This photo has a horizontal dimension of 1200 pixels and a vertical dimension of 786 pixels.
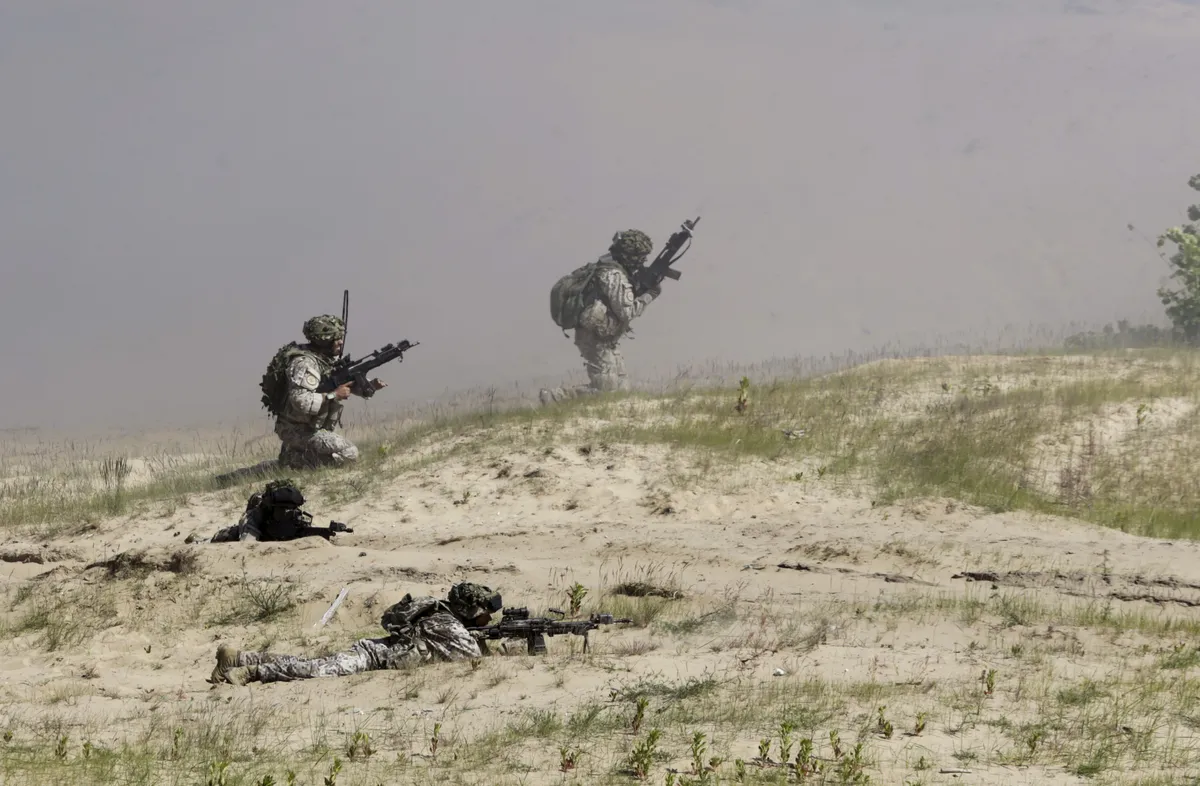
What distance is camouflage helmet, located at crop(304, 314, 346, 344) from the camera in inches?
627

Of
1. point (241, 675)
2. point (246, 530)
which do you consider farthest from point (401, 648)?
point (246, 530)

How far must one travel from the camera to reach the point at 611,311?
21.6m

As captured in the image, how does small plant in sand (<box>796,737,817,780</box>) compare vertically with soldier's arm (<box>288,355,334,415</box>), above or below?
below

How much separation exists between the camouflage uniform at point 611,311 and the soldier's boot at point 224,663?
12512 mm

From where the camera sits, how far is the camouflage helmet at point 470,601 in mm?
9125

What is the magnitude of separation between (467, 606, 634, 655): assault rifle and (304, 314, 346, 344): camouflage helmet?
767cm

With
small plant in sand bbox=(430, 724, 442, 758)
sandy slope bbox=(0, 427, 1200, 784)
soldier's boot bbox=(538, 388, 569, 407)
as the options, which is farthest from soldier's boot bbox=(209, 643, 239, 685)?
soldier's boot bbox=(538, 388, 569, 407)

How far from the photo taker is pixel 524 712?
7527 millimetres

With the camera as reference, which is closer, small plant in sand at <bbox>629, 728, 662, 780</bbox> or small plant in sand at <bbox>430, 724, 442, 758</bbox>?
small plant in sand at <bbox>629, 728, 662, 780</bbox>

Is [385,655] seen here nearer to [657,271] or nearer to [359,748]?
[359,748]

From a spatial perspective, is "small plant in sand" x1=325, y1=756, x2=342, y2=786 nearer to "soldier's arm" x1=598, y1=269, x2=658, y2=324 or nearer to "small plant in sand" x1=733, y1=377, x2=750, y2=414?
"small plant in sand" x1=733, y1=377, x2=750, y2=414

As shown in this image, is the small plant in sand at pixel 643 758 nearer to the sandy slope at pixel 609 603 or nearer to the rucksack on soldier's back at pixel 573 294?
the sandy slope at pixel 609 603

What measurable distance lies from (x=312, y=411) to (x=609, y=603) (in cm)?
653

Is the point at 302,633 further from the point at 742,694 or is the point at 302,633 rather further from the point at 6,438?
the point at 6,438
